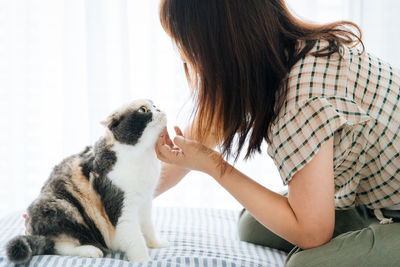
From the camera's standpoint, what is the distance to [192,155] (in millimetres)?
1128

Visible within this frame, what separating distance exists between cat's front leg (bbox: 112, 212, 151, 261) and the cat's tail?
205 millimetres

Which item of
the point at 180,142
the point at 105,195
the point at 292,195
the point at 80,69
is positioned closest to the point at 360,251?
the point at 292,195

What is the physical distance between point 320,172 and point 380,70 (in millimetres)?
341

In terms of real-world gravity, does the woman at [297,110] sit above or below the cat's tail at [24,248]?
above

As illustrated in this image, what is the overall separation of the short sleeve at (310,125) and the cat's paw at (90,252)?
0.55 meters

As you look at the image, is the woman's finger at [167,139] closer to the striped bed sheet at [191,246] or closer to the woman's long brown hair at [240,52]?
the woman's long brown hair at [240,52]

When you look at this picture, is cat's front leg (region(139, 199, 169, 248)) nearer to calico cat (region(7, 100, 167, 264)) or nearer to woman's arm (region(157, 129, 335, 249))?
calico cat (region(7, 100, 167, 264))

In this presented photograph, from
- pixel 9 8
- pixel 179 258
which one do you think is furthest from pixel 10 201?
pixel 179 258

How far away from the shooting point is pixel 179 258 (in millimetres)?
1054

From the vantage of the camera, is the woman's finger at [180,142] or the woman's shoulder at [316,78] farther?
the woman's finger at [180,142]

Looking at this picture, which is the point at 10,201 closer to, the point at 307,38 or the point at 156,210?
the point at 156,210

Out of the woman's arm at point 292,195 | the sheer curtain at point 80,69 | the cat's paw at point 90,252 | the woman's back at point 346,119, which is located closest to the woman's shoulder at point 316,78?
the woman's back at point 346,119

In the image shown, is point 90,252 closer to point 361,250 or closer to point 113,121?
point 113,121

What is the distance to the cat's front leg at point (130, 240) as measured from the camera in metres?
1.12
